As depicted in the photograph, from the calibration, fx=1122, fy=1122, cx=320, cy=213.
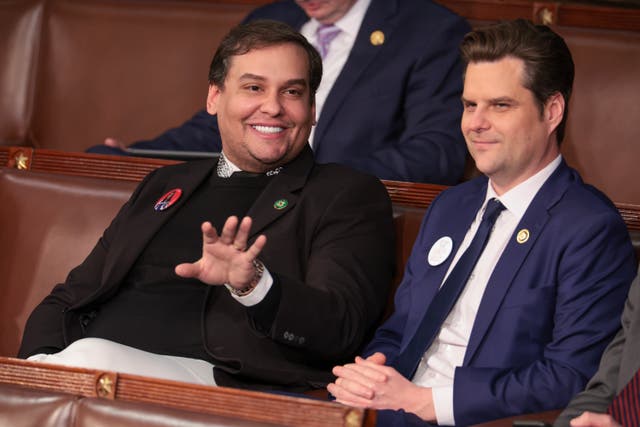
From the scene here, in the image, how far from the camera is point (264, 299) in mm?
1405

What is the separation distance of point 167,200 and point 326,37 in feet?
2.03

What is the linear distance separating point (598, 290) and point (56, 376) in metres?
0.64

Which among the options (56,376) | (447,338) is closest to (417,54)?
(447,338)

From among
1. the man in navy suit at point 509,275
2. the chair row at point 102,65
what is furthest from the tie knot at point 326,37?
the man in navy suit at point 509,275

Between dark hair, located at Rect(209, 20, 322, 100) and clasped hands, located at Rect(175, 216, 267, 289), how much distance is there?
1.51 ft

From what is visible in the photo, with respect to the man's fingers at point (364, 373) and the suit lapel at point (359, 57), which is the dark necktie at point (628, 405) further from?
the suit lapel at point (359, 57)

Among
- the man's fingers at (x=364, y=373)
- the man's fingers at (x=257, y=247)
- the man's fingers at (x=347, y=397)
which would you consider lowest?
the man's fingers at (x=347, y=397)

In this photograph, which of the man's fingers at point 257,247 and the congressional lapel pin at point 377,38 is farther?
the congressional lapel pin at point 377,38

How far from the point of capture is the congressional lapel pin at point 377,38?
2.12 m

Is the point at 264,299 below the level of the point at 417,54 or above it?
below

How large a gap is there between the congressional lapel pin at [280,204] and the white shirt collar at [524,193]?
0.33 meters

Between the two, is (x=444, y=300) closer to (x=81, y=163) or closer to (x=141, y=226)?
(x=141, y=226)

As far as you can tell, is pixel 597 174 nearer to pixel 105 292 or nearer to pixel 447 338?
pixel 447 338

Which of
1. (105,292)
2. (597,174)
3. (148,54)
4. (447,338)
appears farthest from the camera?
(148,54)
